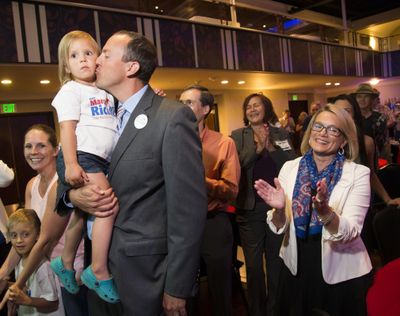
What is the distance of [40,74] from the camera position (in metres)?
6.40

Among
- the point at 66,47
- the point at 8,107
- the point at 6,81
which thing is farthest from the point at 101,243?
the point at 8,107

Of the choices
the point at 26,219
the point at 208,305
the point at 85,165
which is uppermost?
the point at 85,165

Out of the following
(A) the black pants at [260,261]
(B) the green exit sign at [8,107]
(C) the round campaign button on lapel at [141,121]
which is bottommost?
(A) the black pants at [260,261]

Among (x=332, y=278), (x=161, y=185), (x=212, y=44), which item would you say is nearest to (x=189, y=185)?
(x=161, y=185)

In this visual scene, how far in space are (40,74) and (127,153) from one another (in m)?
5.79

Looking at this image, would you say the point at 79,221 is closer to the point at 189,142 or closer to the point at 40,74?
the point at 189,142

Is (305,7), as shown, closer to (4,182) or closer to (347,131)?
(347,131)

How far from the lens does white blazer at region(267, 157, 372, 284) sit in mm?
1920

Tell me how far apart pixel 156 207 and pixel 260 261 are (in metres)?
1.70

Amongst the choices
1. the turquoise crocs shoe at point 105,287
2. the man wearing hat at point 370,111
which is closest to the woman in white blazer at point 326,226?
the turquoise crocs shoe at point 105,287

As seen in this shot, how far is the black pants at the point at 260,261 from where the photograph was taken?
2826 mm

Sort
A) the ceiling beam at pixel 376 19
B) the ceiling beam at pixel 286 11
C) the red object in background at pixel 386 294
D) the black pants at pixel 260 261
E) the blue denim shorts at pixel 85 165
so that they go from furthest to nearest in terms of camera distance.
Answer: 1. the ceiling beam at pixel 376 19
2. the ceiling beam at pixel 286 11
3. the black pants at pixel 260 261
4. the blue denim shorts at pixel 85 165
5. the red object in background at pixel 386 294

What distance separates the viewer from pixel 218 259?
8.34 ft

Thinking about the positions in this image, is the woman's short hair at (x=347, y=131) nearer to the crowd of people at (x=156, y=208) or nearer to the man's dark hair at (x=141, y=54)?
the crowd of people at (x=156, y=208)
